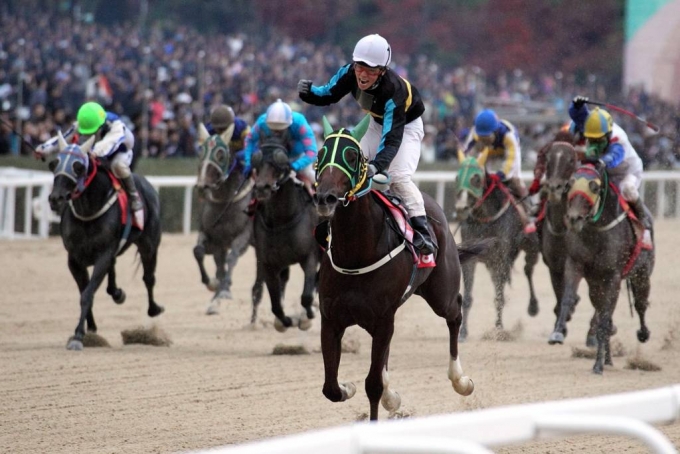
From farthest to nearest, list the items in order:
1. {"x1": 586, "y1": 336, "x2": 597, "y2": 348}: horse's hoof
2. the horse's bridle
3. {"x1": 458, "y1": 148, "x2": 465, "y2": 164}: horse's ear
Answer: {"x1": 458, "y1": 148, "x2": 465, "y2": 164}: horse's ear → {"x1": 586, "y1": 336, "x2": 597, "y2": 348}: horse's hoof → the horse's bridle

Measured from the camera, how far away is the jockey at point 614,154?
8258mm

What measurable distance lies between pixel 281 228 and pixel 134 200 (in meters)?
1.20

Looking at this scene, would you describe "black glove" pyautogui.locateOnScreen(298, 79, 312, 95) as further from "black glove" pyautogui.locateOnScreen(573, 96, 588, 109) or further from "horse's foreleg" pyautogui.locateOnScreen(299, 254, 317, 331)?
"black glove" pyautogui.locateOnScreen(573, 96, 588, 109)

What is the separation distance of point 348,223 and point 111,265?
156 inches

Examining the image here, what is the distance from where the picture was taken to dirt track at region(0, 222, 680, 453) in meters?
5.70

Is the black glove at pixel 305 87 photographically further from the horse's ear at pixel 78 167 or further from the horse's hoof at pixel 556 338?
the horse's hoof at pixel 556 338

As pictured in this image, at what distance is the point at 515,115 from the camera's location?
830 inches

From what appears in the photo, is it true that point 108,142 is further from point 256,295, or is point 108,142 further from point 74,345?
point 256,295

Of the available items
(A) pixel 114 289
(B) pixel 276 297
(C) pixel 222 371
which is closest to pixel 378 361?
(C) pixel 222 371

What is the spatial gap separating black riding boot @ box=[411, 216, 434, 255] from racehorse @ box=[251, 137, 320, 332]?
2731mm

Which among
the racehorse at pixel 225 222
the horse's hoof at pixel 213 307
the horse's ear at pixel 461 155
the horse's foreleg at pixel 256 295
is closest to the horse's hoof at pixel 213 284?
the racehorse at pixel 225 222

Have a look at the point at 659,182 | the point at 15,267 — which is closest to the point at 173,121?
the point at 15,267

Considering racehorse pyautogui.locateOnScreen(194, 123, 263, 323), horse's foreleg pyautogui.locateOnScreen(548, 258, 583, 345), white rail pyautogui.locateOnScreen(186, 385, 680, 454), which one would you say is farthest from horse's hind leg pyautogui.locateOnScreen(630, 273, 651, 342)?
white rail pyautogui.locateOnScreen(186, 385, 680, 454)

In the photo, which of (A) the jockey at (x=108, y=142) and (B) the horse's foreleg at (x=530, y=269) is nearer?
(A) the jockey at (x=108, y=142)
